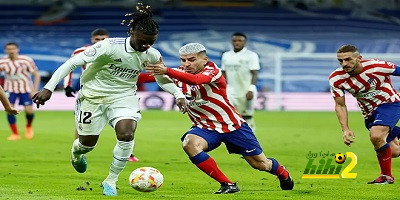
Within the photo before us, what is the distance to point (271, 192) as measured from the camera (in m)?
9.99

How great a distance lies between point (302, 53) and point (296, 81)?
6.76 feet

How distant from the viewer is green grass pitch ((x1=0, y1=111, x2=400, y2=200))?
9.83 m

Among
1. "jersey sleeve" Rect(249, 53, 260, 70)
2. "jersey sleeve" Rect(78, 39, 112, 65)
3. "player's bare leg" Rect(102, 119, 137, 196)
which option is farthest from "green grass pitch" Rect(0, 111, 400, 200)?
"jersey sleeve" Rect(249, 53, 260, 70)

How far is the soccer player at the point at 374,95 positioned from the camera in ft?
35.9

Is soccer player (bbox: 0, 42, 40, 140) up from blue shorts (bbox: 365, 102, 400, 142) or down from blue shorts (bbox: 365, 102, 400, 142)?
down

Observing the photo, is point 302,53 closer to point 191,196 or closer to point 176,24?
point 176,24

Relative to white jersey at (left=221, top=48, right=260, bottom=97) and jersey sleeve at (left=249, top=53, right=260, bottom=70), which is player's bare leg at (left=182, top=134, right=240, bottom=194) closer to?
jersey sleeve at (left=249, top=53, right=260, bottom=70)

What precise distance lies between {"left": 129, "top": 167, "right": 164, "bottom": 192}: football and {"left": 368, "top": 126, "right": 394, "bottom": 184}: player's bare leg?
3.18 meters

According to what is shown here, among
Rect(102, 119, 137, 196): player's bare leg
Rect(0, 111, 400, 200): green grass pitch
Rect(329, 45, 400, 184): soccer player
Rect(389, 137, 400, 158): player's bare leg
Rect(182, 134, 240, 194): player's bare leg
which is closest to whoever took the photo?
Rect(102, 119, 137, 196): player's bare leg

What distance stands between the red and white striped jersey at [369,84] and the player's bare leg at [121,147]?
2920 millimetres

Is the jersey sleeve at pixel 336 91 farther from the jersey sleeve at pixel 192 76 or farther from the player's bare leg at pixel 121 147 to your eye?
the player's bare leg at pixel 121 147

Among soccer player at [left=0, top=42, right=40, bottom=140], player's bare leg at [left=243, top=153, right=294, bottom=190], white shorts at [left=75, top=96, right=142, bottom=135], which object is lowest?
soccer player at [left=0, top=42, right=40, bottom=140]

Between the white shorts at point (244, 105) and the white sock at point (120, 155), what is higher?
the white sock at point (120, 155)
